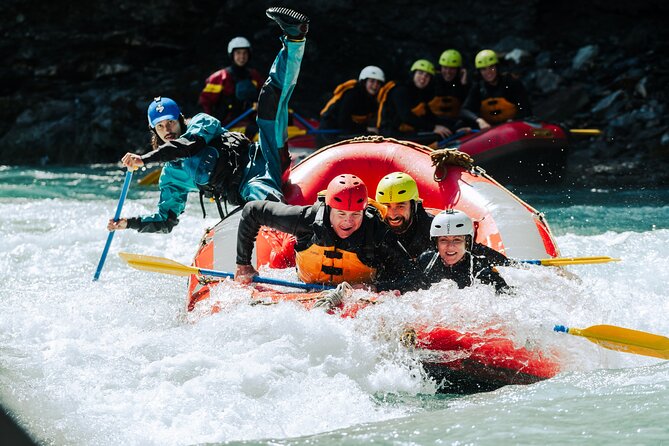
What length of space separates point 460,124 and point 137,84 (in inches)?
246

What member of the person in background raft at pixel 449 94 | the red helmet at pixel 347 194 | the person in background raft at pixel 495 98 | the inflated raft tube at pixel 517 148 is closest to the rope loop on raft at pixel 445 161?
the red helmet at pixel 347 194

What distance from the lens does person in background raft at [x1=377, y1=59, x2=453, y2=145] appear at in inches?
386

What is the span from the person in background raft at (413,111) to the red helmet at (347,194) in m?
5.13

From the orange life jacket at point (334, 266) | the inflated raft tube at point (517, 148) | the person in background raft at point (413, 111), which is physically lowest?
the orange life jacket at point (334, 266)

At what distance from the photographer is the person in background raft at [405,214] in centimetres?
508

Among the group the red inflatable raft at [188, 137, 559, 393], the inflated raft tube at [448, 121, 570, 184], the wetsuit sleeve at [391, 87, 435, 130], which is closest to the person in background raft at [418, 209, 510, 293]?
the red inflatable raft at [188, 137, 559, 393]

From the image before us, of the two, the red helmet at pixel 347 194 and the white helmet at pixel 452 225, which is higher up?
the red helmet at pixel 347 194

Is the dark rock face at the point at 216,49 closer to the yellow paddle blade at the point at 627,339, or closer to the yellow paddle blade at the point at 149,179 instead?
the yellow paddle blade at the point at 149,179

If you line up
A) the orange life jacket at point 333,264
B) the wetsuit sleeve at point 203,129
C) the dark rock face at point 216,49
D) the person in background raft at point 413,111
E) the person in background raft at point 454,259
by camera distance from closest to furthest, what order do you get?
the person in background raft at point 454,259, the orange life jacket at point 333,264, the wetsuit sleeve at point 203,129, the person in background raft at point 413,111, the dark rock face at point 216,49

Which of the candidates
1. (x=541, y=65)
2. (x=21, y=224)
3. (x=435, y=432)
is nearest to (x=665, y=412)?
(x=435, y=432)

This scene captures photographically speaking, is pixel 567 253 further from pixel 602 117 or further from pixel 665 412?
pixel 602 117

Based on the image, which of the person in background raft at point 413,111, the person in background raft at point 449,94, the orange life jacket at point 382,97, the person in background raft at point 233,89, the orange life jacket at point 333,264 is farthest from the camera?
the person in background raft at point 233,89

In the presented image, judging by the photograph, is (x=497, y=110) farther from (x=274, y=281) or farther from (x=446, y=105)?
(x=274, y=281)

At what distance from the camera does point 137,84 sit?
1438 centimetres
